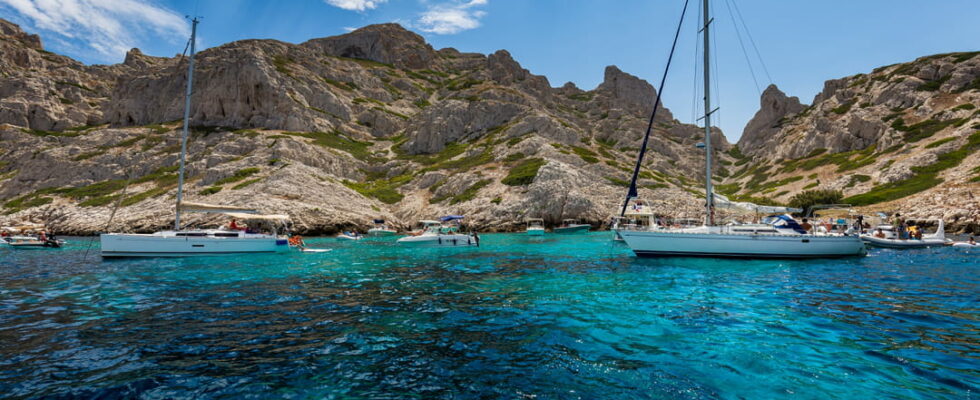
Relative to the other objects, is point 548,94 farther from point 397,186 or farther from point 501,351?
point 501,351

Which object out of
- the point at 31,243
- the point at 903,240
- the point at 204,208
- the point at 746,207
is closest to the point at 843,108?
the point at 903,240

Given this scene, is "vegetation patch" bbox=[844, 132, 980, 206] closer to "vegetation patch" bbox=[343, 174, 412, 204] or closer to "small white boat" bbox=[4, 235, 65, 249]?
"vegetation patch" bbox=[343, 174, 412, 204]

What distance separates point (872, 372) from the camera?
24.2 feet

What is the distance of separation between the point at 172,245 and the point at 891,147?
444 feet

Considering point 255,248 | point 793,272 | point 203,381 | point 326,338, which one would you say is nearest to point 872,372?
point 326,338

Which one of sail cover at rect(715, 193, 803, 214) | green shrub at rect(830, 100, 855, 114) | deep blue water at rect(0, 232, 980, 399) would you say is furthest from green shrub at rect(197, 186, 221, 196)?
green shrub at rect(830, 100, 855, 114)

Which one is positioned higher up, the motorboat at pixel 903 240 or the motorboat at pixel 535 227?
the motorboat at pixel 535 227

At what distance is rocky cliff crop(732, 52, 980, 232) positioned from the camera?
6384cm

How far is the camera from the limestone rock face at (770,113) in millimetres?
172000

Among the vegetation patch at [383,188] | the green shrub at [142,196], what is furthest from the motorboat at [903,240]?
the green shrub at [142,196]

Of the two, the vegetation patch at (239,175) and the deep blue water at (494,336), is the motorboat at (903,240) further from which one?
the vegetation patch at (239,175)

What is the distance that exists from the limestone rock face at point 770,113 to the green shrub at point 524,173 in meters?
132

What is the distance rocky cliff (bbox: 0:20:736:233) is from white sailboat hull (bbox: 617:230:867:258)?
44368 millimetres

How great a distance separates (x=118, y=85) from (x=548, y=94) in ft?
488
